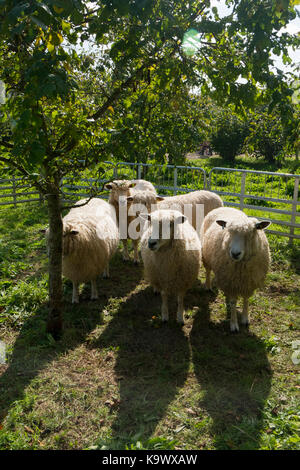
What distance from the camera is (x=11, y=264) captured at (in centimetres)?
634

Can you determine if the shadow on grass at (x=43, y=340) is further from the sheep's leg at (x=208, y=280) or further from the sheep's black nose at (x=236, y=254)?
the sheep's black nose at (x=236, y=254)

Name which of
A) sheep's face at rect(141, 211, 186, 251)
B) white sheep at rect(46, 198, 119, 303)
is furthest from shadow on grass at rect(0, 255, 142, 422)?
sheep's face at rect(141, 211, 186, 251)

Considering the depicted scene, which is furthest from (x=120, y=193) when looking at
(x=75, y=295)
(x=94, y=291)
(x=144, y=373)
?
(x=144, y=373)

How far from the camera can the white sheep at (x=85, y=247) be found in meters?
5.06

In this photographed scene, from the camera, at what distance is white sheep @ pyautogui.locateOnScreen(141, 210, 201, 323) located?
4.60m

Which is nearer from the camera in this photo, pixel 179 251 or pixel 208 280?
Answer: pixel 179 251

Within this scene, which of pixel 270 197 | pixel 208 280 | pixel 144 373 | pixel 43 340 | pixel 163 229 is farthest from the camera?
pixel 270 197

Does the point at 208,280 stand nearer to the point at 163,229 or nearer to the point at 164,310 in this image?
the point at 164,310

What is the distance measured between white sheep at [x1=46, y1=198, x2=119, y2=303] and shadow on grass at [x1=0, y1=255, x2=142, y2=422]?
286 mm

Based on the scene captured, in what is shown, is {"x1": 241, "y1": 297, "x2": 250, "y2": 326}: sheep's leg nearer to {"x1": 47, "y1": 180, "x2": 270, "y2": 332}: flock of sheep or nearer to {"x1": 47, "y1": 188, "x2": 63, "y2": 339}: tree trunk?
{"x1": 47, "y1": 180, "x2": 270, "y2": 332}: flock of sheep

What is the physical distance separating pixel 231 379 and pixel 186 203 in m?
3.55

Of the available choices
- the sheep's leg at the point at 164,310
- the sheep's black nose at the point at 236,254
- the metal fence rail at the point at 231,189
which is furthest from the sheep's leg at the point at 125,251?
the sheep's black nose at the point at 236,254

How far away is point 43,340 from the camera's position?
4.32 m
